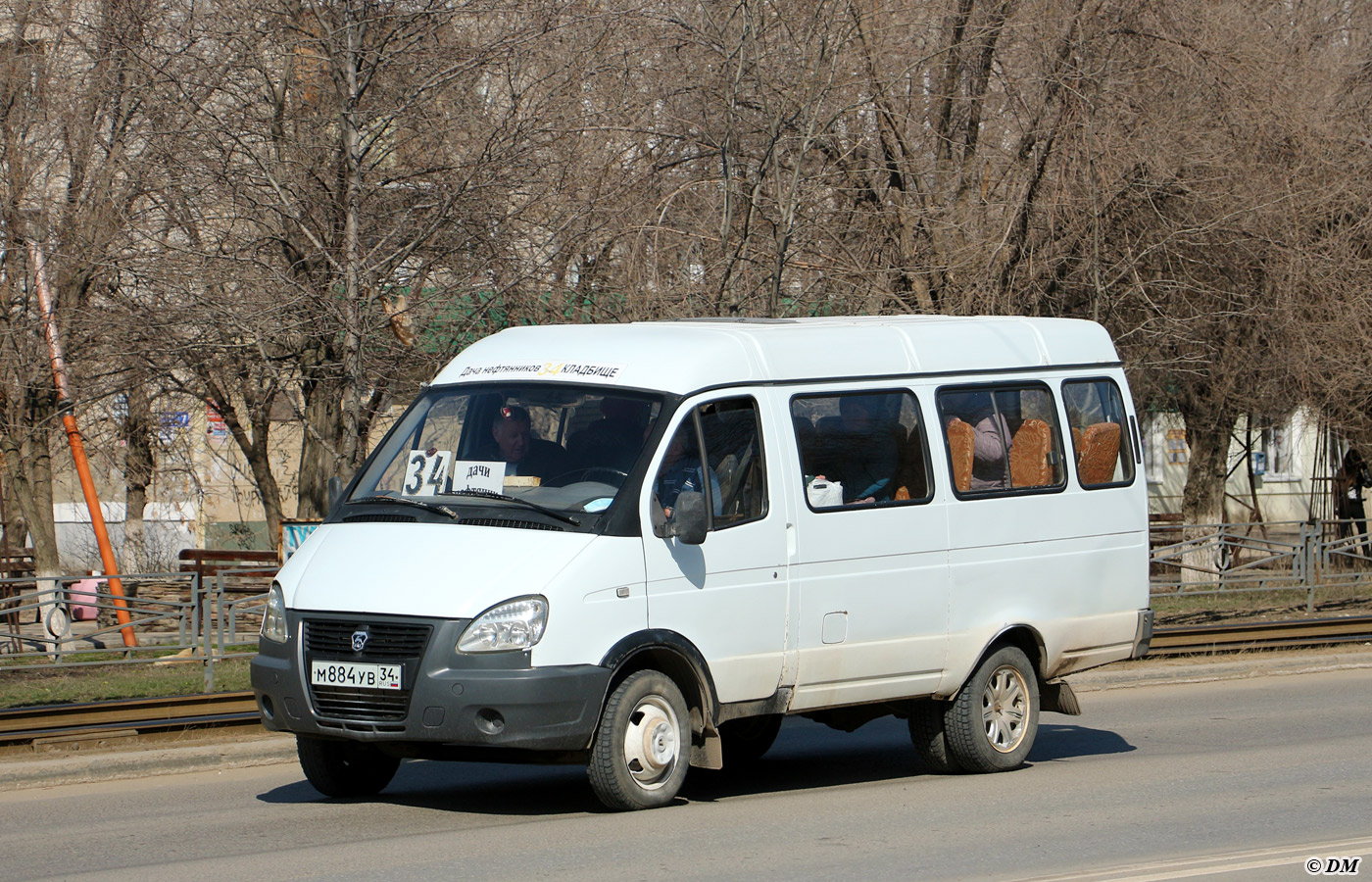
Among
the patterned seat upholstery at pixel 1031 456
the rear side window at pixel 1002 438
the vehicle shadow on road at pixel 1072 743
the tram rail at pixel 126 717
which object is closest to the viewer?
the rear side window at pixel 1002 438

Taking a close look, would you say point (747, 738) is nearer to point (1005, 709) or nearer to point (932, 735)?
point (932, 735)

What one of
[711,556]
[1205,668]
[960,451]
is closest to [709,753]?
[711,556]

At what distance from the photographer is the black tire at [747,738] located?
385 inches

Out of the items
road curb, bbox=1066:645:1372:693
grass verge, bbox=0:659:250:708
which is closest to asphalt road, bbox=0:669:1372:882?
road curb, bbox=1066:645:1372:693

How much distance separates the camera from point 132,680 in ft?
51.9

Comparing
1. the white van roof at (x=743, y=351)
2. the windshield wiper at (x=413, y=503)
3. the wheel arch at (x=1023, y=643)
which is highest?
the white van roof at (x=743, y=351)

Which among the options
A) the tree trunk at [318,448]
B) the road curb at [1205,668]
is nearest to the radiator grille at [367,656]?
the tree trunk at [318,448]

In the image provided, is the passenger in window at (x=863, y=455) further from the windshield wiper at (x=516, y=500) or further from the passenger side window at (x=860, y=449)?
the windshield wiper at (x=516, y=500)

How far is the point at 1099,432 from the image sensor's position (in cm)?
1009

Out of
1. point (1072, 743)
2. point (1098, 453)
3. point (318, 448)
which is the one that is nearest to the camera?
point (1098, 453)

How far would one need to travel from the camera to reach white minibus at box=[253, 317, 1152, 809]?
739 cm

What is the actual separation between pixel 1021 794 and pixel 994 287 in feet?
32.9

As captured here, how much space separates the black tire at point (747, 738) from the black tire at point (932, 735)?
841 mm

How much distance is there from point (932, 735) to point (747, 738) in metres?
1.22
